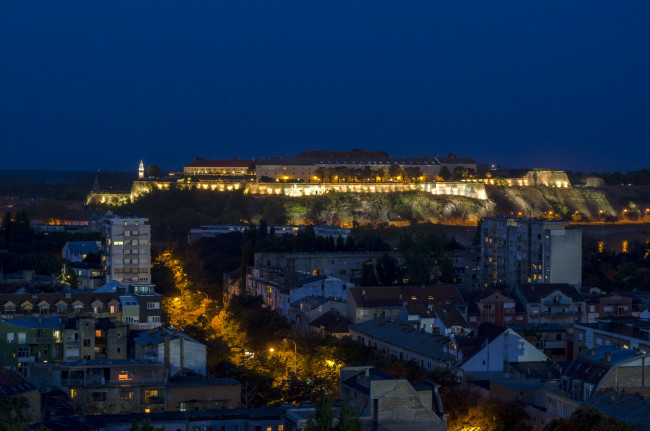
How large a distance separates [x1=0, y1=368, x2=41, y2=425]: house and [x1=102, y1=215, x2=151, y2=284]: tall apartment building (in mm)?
24328

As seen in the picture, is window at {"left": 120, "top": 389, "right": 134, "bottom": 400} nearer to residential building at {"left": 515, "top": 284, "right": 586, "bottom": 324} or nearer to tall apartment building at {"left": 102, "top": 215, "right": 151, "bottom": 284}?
residential building at {"left": 515, "top": 284, "right": 586, "bottom": 324}

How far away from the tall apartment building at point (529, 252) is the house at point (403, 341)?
51.9 feet

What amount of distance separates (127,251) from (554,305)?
68.0ft

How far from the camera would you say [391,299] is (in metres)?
38.8

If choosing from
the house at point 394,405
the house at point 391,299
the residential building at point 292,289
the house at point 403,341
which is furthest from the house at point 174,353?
the residential building at point 292,289

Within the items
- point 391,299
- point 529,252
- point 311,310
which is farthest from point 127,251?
point 529,252

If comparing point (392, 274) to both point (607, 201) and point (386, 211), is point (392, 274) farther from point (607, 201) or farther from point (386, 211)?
point (607, 201)

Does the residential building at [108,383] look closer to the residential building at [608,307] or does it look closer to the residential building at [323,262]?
the residential building at [608,307]

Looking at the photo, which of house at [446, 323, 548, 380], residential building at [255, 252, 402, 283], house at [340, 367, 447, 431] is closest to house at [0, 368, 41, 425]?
house at [340, 367, 447, 431]

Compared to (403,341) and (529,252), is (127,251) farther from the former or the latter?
(403,341)

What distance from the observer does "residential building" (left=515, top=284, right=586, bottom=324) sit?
3906 cm

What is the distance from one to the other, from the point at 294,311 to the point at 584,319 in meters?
9.97

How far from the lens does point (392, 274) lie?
48312 millimetres

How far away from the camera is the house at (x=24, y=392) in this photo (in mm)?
23953
